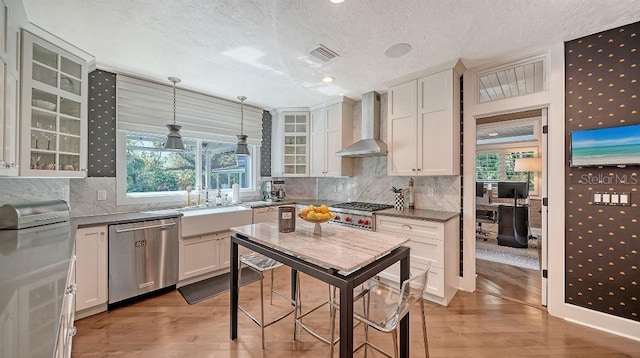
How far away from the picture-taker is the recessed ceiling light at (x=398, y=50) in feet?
7.67

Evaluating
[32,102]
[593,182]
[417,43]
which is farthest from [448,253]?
[32,102]

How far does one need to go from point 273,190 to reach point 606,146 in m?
4.07

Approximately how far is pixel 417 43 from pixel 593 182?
1.97 metres

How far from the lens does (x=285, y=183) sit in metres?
4.82

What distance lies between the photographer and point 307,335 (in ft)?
7.09

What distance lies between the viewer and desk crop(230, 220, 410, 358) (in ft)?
4.16

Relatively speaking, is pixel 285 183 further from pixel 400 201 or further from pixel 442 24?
pixel 442 24

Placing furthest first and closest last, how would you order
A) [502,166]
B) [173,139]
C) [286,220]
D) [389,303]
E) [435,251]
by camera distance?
[502,166] → [173,139] → [435,251] → [286,220] → [389,303]

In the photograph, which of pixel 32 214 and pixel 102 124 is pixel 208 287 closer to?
pixel 32 214

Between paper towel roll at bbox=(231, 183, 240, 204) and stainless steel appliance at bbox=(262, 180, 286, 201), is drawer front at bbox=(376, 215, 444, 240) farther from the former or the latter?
paper towel roll at bbox=(231, 183, 240, 204)

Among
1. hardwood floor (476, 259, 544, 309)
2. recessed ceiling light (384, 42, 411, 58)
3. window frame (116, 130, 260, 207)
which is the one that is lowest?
hardwood floor (476, 259, 544, 309)

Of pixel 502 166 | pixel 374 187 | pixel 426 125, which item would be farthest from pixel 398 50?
pixel 502 166

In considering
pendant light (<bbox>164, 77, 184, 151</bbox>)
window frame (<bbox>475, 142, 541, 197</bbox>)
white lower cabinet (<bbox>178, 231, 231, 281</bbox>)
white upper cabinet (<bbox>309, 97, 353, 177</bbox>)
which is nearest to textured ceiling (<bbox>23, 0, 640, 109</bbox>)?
pendant light (<bbox>164, 77, 184, 151</bbox>)

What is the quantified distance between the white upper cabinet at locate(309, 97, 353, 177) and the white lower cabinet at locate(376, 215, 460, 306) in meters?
1.38
